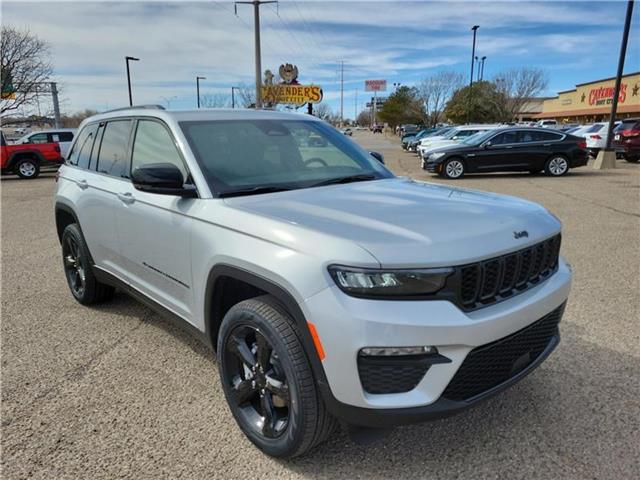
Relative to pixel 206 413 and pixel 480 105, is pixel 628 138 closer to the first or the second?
pixel 206 413

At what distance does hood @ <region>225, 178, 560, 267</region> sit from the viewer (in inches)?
84.0

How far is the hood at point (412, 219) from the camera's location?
2135 mm

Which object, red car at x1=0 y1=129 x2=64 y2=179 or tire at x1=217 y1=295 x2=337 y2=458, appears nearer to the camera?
tire at x1=217 y1=295 x2=337 y2=458

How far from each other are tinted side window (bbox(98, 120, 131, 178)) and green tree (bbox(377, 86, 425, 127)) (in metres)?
74.8

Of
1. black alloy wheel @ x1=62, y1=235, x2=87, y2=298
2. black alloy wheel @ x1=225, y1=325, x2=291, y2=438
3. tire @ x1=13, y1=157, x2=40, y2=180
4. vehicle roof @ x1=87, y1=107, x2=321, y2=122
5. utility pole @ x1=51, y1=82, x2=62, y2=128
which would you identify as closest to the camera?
black alloy wheel @ x1=225, y1=325, x2=291, y2=438

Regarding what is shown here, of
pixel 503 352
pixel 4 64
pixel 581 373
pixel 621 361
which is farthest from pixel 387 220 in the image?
pixel 4 64

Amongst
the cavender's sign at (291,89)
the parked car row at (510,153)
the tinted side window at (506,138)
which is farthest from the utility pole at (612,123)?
the cavender's sign at (291,89)

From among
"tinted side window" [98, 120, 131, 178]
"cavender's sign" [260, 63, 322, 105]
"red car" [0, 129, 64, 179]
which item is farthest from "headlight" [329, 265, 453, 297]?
"cavender's sign" [260, 63, 322, 105]

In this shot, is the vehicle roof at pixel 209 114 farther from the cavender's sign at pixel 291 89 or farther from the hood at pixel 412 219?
the cavender's sign at pixel 291 89

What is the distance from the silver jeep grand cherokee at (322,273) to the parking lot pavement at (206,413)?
1.16 feet

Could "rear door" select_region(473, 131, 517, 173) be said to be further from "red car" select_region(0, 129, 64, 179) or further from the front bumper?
"red car" select_region(0, 129, 64, 179)

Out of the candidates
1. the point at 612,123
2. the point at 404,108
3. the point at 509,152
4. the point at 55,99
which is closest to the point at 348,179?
the point at 509,152

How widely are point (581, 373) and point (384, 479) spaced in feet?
5.89

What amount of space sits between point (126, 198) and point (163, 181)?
0.90 metres
